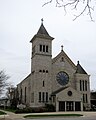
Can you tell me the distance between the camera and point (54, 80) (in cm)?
6322

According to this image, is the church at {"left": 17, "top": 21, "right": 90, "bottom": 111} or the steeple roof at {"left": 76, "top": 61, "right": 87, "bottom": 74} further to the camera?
the steeple roof at {"left": 76, "top": 61, "right": 87, "bottom": 74}

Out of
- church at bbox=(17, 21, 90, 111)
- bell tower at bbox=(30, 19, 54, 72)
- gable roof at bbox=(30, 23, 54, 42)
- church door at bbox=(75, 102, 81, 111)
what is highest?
gable roof at bbox=(30, 23, 54, 42)

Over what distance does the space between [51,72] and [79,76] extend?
791 cm

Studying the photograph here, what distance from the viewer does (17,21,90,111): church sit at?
195ft

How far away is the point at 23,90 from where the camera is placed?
242 ft

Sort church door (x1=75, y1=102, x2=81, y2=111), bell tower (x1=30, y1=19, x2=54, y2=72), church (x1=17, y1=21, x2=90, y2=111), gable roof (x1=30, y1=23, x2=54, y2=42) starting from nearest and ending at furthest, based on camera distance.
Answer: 1. church (x1=17, y1=21, x2=90, y2=111)
2. church door (x1=75, y1=102, x2=81, y2=111)
3. bell tower (x1=30, y1=19, x2=54, y2=72)
4. gable roof (x1=30, y1=23, x2=54, y2=42)

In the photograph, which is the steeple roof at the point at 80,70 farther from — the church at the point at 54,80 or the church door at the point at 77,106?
the church door at the point at 77,106

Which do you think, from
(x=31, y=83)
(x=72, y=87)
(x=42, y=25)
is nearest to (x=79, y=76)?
(x=72, y=87)

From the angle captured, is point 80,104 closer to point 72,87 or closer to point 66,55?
point 72,87

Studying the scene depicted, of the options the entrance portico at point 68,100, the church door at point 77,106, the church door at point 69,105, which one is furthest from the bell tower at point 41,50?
the church door at point 77,106

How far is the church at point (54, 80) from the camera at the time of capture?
5950cm

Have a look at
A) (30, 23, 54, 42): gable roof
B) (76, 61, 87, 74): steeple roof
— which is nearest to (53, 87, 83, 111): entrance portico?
(76, 61, 87, 74): steeple roof

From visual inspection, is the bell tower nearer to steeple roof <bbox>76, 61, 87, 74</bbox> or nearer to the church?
the church

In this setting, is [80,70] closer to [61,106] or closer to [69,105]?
[69,105]
